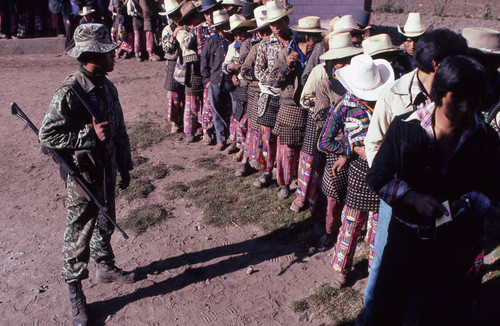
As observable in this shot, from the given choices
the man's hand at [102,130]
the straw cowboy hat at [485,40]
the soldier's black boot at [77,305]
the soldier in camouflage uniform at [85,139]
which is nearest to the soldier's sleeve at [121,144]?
the soldier in camouflage uniform at [85,139]

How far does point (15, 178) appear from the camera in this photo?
6.42 meters

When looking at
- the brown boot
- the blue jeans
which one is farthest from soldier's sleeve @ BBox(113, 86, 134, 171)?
the blue jeans

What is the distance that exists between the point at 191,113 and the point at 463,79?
549 cm

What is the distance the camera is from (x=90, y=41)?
3605 mm

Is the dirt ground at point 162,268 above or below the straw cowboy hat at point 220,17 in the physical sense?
below

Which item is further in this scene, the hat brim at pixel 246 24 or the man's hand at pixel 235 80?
the man's hand at pixel 235 80

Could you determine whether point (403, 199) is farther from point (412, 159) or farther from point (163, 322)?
point (163, 322)

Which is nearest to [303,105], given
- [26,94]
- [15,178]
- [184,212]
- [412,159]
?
[184,212]

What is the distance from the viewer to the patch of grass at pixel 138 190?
233 inches

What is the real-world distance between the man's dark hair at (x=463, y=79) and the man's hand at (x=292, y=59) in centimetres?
267

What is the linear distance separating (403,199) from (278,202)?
323 cm

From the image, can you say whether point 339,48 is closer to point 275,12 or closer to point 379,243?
point 275,12

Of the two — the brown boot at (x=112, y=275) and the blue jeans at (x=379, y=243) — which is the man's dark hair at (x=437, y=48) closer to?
the blue jeans at (x=379, y=243)

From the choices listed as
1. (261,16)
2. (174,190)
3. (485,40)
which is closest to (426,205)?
(485,40)
